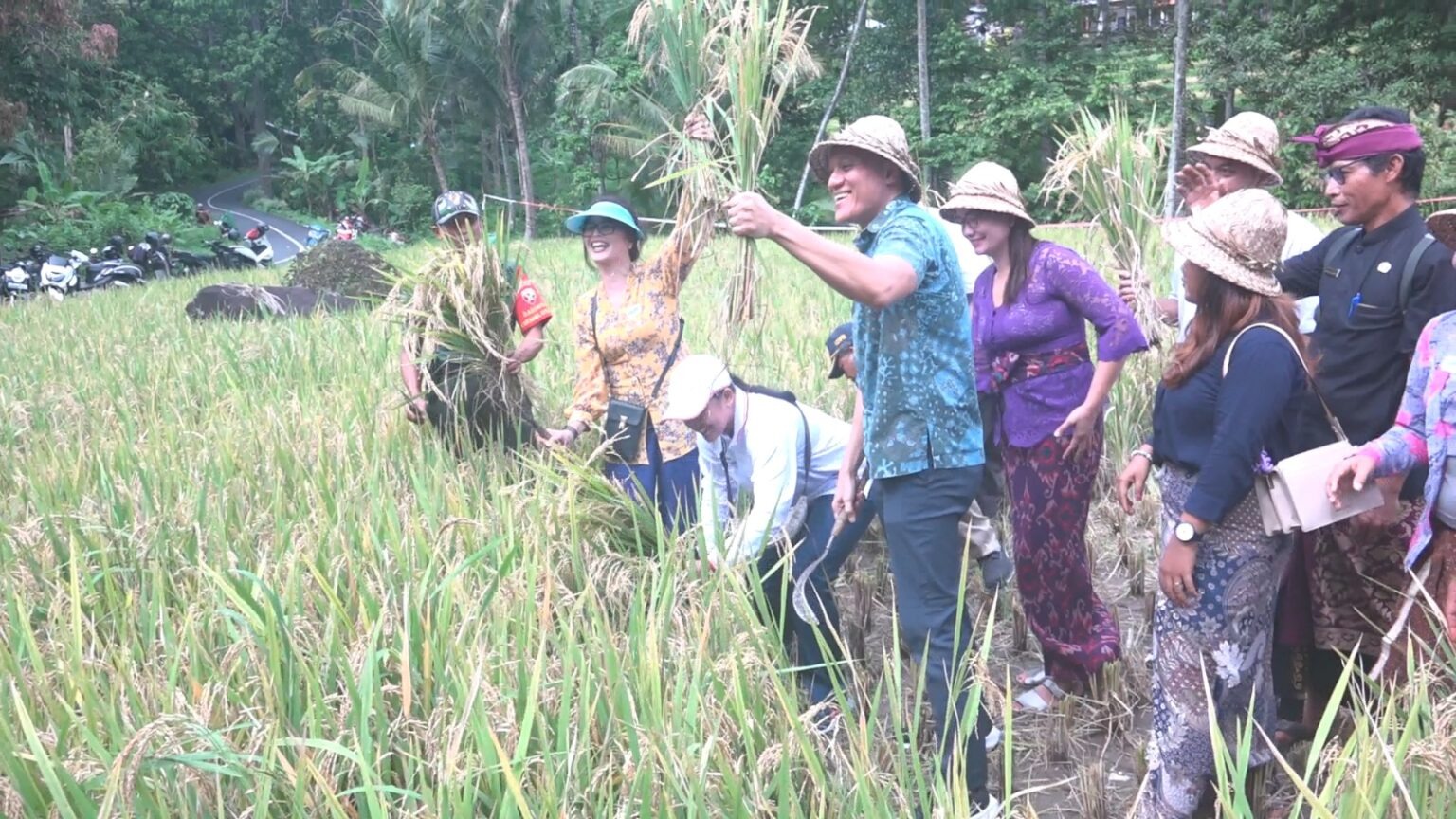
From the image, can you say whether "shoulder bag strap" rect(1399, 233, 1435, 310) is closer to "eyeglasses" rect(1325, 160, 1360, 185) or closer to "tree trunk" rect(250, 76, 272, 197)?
"eyeglasses" rect(1325, 160, 1360, 185)

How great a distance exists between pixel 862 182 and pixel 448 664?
3.76ft

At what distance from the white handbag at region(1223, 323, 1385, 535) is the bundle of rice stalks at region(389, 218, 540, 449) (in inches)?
81.9

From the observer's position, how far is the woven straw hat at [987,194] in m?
2.71

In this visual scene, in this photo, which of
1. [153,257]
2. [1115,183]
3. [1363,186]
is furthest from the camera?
[153,257]

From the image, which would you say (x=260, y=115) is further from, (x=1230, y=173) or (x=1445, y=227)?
(x=1445, y=227)

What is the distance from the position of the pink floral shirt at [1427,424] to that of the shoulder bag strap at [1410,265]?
0.35 m

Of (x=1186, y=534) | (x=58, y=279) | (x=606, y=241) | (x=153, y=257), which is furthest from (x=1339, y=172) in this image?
(x=153, y=257)

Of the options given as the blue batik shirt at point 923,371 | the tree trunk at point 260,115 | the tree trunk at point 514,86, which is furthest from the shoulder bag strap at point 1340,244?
the tree trunk at point 260,115

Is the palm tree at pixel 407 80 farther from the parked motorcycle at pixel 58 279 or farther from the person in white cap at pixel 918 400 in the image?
the person in white cap at pixel 918 400

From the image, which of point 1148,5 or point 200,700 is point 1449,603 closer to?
point 200,700

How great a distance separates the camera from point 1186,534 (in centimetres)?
195

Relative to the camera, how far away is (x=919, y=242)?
6.86 feet

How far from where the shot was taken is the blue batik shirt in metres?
2.17

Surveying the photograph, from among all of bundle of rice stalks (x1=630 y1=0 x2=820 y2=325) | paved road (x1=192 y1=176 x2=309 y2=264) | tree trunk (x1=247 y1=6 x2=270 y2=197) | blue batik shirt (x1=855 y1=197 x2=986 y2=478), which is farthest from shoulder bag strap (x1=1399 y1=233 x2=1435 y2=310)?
tree trunk (x1=247 y1=6 x2=270 y2=197)
